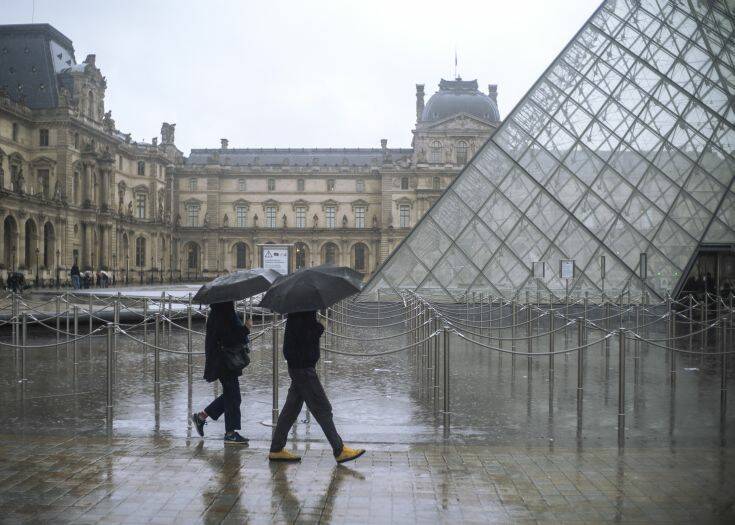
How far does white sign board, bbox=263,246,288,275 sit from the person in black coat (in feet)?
35.1

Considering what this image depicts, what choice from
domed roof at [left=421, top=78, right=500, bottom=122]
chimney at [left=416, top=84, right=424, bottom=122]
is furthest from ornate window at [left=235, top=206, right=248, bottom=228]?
domed roof at [left=421, top=78, right=500, bottom=122]

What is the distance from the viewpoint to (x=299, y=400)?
5586 mm

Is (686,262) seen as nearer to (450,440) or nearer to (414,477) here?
(450,440)

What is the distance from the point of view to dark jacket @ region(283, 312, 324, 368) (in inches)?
217

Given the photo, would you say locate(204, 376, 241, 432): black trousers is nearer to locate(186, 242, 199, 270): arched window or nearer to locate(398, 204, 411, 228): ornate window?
locate(398, 204, 411, 228): ornate window

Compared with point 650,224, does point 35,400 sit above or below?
below

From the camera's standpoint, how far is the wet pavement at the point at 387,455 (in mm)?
4359

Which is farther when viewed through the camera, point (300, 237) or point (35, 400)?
point (300, 237)

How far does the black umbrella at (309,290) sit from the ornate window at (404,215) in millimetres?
57953

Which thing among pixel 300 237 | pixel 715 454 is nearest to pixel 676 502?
pixel 715 454

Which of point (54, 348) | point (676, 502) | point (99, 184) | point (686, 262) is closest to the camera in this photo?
point (676, 502)

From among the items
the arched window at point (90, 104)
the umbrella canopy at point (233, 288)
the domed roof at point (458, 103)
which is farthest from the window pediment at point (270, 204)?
the umbrella canopy at point (233, 288)

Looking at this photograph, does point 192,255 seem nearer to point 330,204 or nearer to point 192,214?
point 192,214

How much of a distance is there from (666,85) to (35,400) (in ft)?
56.8
